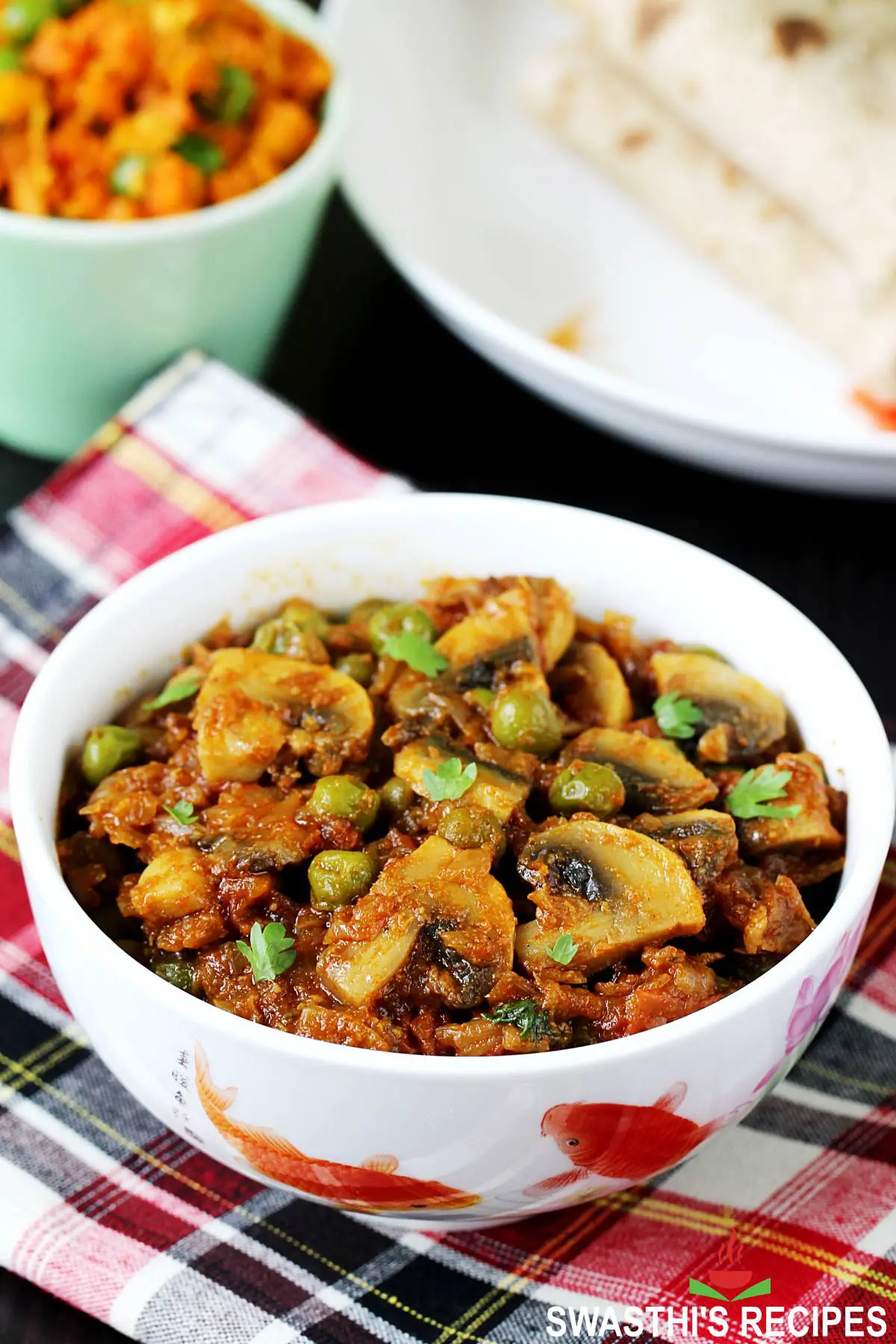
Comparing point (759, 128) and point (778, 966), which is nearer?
point (778, 966)

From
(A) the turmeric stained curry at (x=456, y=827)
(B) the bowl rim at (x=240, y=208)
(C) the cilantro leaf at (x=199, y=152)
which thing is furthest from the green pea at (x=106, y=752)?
(C) the cilantro leaf at (x=199, y=152)

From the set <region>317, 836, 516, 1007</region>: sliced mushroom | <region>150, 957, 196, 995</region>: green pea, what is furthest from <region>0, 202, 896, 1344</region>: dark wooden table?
<region>150, 957, 196, 995</region>: green pea

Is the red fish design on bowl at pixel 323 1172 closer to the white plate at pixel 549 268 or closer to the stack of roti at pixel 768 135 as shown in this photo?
the white plate at pixel 549 268

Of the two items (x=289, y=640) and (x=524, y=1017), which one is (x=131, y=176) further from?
(x=524, y=1017)

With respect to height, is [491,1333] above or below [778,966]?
below

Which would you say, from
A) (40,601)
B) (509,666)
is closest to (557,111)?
(40,601)

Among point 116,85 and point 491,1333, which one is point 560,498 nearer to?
point 116,85

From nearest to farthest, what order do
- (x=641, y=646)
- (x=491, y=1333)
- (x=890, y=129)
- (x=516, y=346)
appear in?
(x=491, y=1333)
(x=641, y=646)
(x=516, y=346)
(x=890, y=129)
